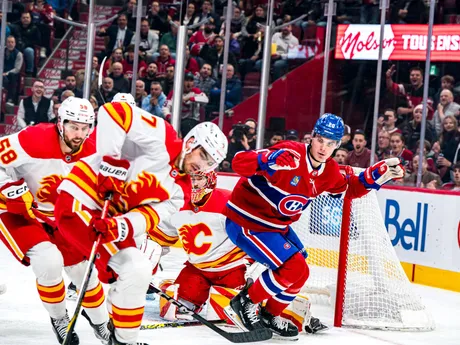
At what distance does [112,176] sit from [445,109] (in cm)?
422

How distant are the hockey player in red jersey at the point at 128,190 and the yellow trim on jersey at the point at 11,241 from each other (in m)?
0.39

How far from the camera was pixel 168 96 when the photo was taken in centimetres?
776

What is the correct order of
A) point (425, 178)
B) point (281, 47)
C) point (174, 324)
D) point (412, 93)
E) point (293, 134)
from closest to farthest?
point (174, 324)
point (425, 178)
point (412, 93)
point (293, 134)
point (281, 47)

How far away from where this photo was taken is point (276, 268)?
13.4 ft

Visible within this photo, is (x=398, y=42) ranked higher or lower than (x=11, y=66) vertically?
higher

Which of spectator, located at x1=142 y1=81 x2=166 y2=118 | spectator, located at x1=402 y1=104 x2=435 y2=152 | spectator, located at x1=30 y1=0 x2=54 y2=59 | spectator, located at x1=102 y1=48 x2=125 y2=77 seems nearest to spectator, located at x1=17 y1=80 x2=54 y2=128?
spectator, located at x1=30 y1=0 x2=54 y2=59

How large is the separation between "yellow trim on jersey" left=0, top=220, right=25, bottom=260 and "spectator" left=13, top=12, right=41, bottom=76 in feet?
14.0

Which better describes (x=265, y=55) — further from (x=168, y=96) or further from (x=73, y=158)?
(x=73, y=158)

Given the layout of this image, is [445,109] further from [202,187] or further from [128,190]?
[128,190]

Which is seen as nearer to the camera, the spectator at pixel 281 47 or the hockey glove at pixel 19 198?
the hockey glove at pixel 19 198

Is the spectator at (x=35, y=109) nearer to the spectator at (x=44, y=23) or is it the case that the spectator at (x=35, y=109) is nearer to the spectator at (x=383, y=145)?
the spectator at (x=44, y=23)

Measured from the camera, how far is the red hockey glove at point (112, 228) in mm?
3078

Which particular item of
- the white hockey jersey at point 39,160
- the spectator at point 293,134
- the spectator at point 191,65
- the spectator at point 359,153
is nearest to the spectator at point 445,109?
the spectator at point 359,153

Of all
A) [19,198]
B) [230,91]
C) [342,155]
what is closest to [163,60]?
[230,91]
